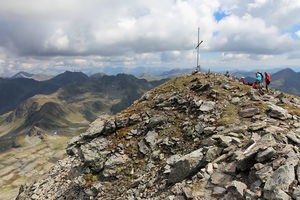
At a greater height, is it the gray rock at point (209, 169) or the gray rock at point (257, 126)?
the gray rock at point (257, 126)

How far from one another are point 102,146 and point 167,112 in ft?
34.1

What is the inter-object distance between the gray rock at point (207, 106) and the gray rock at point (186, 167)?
7796 millimetres

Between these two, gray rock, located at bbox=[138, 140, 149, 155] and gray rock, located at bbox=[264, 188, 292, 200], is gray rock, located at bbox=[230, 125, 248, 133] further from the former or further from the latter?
gray rock, located at bbox=[138, 140, 149, 155]

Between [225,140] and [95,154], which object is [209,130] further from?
[95,154]

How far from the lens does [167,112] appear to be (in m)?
24.7

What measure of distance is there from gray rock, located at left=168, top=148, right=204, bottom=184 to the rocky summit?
0.08 m

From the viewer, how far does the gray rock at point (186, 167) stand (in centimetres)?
1410

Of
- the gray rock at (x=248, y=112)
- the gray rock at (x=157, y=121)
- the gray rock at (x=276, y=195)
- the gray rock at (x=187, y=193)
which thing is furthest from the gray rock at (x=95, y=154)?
the gray rock at (x=276, y=195)

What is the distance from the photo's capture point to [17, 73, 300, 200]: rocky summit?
426 inches

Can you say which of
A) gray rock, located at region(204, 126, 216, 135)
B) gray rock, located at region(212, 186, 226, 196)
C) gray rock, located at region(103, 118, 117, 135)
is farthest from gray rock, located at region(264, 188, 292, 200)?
gray rock, located at region(103, 118, 117, 135)

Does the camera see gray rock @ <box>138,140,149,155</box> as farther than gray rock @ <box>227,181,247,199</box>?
Yes

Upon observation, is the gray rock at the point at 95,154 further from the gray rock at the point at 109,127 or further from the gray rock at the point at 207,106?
the gray rock at the point at 207,106

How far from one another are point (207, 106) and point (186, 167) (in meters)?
10.2

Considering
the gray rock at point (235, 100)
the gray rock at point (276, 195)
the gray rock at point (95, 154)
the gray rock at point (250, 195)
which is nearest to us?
the gray rock at point (276, 195)
